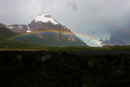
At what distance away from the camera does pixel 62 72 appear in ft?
171

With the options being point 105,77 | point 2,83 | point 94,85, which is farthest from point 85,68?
point 2,83

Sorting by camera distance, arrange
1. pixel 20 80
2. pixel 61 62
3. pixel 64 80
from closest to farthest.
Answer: pixel 20 80 → pixel 64 80 → pixel 61 62

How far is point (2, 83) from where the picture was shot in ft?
134

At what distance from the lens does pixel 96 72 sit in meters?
51.8

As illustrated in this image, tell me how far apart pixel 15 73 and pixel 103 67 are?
26048mm

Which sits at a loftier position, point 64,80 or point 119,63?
point 119,63

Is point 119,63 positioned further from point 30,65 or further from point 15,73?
point 15,73

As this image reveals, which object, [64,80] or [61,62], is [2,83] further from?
[61,62]

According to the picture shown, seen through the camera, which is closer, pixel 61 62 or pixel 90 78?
pixel 90 78

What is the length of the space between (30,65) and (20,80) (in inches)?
485

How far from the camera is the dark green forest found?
43.4 m

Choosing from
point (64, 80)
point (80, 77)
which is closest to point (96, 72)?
point (80, 77)

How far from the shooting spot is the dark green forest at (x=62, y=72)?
43438mm

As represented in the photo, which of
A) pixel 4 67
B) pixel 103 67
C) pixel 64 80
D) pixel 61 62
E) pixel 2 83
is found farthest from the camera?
pixel 61 62
